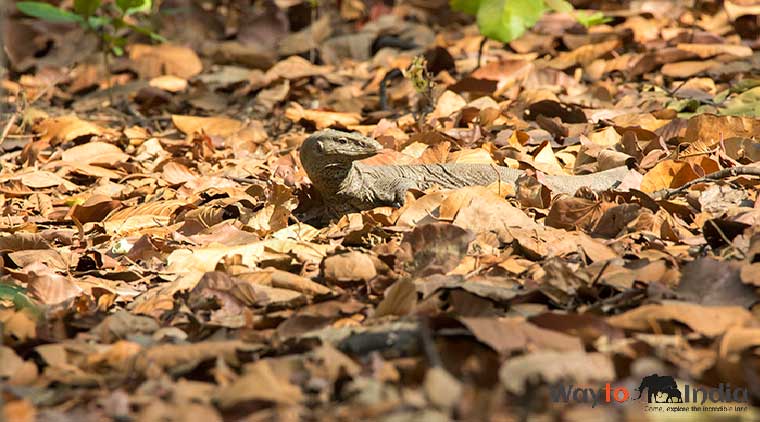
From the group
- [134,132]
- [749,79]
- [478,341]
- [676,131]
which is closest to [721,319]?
[478,341]

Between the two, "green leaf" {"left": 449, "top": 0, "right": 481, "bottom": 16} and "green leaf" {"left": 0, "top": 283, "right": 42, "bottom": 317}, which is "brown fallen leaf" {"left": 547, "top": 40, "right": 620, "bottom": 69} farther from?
"green leaf" {"left": 0, "top": 283, "right": 42, "bottom": 317}

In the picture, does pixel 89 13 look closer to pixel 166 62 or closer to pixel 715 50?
pixel 166 62

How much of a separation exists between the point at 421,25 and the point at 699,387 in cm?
561

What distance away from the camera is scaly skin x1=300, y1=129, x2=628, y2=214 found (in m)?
3.92

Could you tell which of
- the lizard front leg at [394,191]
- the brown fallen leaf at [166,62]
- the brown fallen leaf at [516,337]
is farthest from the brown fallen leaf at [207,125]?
the brown fallen leaf at [516,337]

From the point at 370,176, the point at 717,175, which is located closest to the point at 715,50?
the point at 717,175

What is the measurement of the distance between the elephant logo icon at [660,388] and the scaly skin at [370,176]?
187 centimetres

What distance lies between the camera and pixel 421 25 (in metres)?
7.36

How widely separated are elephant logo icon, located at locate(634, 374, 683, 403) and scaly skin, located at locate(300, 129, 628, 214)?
6.13ft

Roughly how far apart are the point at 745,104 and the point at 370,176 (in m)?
2.12

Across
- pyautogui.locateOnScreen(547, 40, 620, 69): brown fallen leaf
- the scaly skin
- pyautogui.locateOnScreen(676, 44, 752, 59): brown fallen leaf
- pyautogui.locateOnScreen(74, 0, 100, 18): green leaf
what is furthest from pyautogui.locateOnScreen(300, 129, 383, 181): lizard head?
pyautogui.locateOnScreen(676, 44, 752, 59): brown fallen leaf

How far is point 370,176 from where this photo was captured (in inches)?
161

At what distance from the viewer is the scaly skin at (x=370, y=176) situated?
392 centimetres

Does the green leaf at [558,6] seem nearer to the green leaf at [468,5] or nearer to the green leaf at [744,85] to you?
the green leaf at [468,5]
